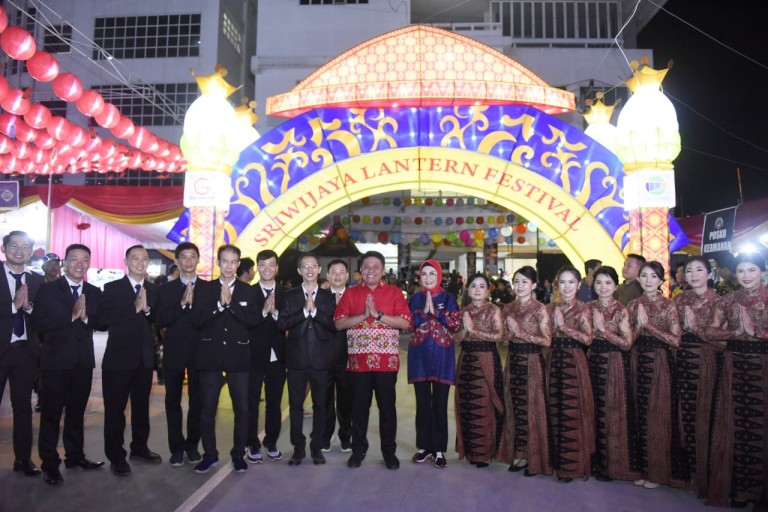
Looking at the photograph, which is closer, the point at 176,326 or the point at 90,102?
the point at 176,326

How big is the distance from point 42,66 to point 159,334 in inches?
121

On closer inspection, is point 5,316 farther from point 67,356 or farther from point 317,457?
point 317,457

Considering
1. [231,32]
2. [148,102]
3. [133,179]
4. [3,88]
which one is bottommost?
[3,88]

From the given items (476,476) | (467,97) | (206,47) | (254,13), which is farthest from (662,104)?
(254,13)

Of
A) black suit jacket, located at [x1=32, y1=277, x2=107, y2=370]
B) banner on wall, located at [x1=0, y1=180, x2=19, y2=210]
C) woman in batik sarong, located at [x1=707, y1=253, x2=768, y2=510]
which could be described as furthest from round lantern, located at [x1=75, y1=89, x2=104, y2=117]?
woman in batik sarong, located at [x1=707, y1=253, x2=768, y2=510]

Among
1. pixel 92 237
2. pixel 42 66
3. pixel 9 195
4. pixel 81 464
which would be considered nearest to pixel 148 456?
pixel 81 464

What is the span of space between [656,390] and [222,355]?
2.66 m

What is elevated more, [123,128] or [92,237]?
[123,128]

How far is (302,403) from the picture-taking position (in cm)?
371

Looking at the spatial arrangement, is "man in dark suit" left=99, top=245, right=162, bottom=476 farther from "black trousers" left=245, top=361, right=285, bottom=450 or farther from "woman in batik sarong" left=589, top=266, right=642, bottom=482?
"woman in batik sarong" left=589, top=266, right=642, bottom=482

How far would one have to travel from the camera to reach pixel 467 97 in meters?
6.04

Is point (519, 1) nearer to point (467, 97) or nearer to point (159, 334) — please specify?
point (467, 97)

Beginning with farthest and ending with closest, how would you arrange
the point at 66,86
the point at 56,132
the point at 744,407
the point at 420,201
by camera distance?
the point at 420,201 < the point at 56,132 < the point at 66,86 < the point at 744,407

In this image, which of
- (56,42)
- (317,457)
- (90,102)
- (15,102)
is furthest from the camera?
(56,42)
